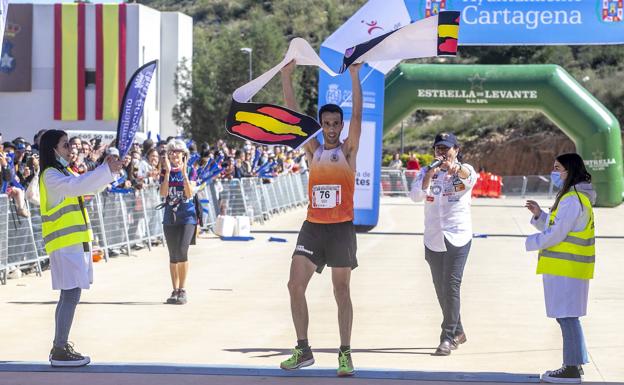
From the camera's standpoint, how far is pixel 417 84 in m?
26.7

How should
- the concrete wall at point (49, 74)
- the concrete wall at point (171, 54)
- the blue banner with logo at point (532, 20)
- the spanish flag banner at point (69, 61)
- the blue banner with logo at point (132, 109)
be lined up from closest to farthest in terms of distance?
the blue banner with logo at point (132, 109), the blue banner with logo at point (532, 20), the spanish flag banner at point (69, 61), the concrete wall at point (49, 74), the concrete wall at point (171, 54)

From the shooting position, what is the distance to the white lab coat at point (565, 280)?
299 inches

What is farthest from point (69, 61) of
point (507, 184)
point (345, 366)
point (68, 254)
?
point (345, 366)

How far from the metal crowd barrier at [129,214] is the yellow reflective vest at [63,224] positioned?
4.38 metres

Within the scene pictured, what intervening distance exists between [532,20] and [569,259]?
47.2 ft

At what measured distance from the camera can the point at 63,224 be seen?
7.94 meters

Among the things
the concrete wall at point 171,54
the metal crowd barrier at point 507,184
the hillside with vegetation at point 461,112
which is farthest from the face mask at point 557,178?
the concrete wall at point 171,54

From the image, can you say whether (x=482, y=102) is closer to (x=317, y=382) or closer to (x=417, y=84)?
(x=417, y=84)

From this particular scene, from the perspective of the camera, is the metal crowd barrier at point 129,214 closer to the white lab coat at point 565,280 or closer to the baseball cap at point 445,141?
the baseball cap at point 445,141

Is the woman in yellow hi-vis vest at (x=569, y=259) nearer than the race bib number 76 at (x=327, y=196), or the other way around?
the woman in yellow hi-vis vest at (x=569, y=259)

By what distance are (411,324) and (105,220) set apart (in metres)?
7.17

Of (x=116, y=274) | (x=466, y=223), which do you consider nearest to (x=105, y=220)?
(x=116, y=274)

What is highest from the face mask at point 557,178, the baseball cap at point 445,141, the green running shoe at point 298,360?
the baseball cap at point 445,141

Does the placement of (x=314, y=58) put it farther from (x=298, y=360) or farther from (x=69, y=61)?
(x=69, y=61)
